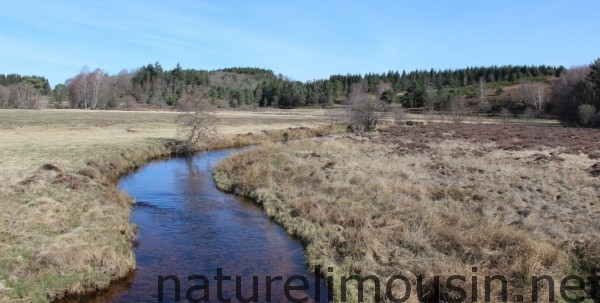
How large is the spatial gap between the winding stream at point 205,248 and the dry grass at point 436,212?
0.99 metres

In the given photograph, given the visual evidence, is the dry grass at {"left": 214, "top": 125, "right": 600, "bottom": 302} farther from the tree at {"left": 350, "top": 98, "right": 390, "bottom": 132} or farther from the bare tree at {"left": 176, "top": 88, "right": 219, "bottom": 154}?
the tree at {"left": 350, "top": 98, "right": 390, "bottom": 132}

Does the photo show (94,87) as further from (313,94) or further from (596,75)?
(596,75)

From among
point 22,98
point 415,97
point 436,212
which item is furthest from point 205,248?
point 415,97

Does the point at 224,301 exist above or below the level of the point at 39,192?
below

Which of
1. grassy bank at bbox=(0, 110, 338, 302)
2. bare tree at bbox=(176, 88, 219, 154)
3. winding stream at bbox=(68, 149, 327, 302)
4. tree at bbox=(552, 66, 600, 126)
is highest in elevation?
tree at bbox=(552, 66, 600, 126)

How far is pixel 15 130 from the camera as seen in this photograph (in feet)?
161

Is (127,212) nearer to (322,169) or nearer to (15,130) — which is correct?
(322,169)

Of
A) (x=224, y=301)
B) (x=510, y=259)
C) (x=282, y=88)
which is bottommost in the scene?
(x=224, y=301)

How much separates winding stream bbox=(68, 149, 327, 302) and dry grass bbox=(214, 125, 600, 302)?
3.23 ft

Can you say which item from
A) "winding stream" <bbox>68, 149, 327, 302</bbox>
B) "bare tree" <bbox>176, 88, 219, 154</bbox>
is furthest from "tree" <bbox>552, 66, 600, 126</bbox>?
"winding stream" <bbox>68, 149, 327, 302</bbox>

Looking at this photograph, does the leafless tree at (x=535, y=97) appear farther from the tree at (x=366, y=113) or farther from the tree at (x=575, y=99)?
the tree at (x=366, y=113)

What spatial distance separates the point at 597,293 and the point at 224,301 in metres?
9.55

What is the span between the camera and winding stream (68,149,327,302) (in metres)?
12.4

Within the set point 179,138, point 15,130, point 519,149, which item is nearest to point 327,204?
point 519,149
